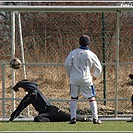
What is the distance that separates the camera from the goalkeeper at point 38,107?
1051 centimetres

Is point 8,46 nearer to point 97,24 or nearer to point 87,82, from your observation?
point 97,24

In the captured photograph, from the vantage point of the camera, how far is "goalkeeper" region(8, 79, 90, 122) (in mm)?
10508

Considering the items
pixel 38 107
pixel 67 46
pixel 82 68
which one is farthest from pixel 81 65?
pixel 67 46

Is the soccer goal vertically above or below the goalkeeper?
above

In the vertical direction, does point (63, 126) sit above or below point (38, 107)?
below

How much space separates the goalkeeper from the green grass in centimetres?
26

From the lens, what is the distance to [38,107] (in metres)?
10.8

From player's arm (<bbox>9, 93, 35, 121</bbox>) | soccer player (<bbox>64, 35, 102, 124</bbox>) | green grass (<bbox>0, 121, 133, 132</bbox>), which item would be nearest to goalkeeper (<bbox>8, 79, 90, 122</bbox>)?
player's arm (<bbox>9, 93, 35, 121</bbox>)

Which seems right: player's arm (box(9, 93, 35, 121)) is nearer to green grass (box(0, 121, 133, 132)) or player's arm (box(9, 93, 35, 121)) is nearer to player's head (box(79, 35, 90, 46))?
green grass (box(0, 121, 133, 132))

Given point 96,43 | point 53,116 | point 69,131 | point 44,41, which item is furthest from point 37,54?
point 69,131

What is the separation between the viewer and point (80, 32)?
41.5 feet

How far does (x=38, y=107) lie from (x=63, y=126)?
52.4 inches

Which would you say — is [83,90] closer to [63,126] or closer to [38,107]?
[63,126]

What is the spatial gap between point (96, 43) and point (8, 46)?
1884 mm
